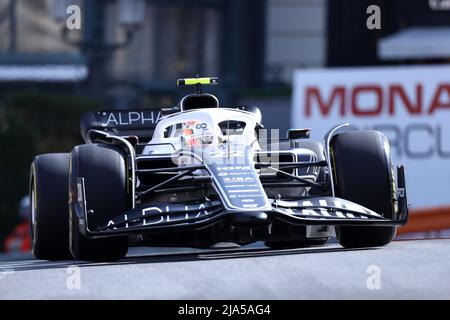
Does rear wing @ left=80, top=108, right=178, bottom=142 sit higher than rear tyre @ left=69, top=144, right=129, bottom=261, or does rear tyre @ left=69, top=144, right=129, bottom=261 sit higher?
rear wing @ left=80, top=108, right=178, bottom=142

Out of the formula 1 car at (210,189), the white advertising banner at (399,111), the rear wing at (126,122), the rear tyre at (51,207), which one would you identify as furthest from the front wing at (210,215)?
the white advertising banner at (399,111)

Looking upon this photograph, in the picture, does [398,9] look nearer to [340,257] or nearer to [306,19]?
[306,19]

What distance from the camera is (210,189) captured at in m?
11.2

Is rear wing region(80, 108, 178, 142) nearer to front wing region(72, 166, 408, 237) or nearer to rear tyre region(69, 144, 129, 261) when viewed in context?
rear tyre region(69, 144, 129, 261)

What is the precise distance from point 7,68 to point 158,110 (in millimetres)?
20199

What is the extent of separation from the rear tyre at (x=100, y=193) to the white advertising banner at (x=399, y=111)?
8.20 m

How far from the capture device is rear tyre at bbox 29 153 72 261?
11.9 m

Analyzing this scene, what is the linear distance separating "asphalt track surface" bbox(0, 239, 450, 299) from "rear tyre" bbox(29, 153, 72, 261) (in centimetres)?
39

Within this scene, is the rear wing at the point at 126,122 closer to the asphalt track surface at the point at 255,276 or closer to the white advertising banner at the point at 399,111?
the asphalt track surface at the point at 255,276

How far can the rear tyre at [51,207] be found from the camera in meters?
11.9

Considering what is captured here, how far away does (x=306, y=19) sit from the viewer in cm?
3553

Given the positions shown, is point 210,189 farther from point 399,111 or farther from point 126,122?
point 399,111

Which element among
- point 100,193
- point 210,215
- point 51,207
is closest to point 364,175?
point 210,215

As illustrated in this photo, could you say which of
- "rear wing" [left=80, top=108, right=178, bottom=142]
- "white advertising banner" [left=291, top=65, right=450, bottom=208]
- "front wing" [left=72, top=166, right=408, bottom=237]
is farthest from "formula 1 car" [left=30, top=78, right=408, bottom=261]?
"white advertising banner" [left=291, top=65, right=450, bottom=208]
